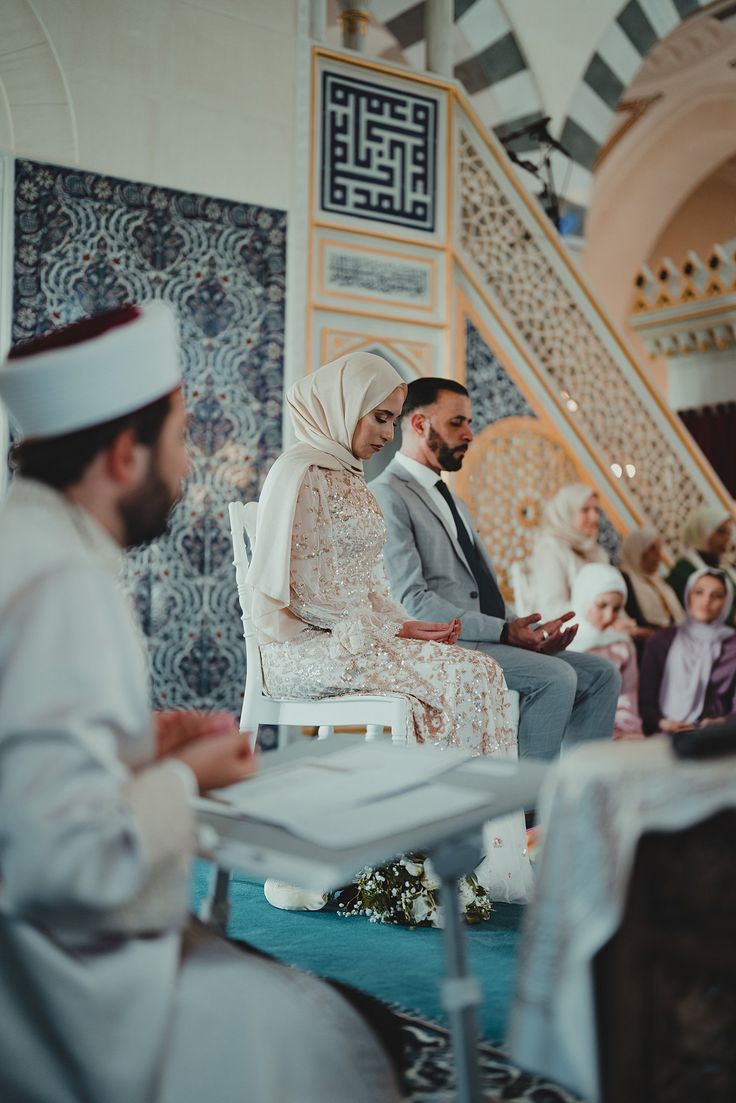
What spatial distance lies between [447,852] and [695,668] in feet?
13.3

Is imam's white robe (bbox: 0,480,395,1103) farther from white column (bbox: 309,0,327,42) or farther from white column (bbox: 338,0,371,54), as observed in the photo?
white column (bbox: 338,0,371,54)

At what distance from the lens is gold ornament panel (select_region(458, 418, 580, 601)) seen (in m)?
5.48

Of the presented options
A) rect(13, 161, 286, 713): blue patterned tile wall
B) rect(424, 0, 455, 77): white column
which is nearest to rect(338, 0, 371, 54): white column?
rect(424, 0, 455, 77): white column

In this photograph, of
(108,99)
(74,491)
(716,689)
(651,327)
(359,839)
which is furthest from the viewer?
(651,327)

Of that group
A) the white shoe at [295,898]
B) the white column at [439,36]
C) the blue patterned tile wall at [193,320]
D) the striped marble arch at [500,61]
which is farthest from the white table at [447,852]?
the striped marble arch at [500,61]

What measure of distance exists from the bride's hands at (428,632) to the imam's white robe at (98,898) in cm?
182

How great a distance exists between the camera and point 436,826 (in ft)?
3.83

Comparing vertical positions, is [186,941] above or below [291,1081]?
above

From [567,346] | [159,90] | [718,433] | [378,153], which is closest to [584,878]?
[159,90]

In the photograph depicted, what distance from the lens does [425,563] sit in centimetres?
356

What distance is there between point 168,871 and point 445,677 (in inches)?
70.8

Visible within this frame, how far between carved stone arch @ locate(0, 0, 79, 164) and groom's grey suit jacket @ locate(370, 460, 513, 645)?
6.69 ft

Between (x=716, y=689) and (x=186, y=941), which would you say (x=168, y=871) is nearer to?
(x=186, y=941)

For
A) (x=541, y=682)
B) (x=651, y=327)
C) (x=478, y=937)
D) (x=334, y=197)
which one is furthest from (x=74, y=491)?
(x=651, y=327)
